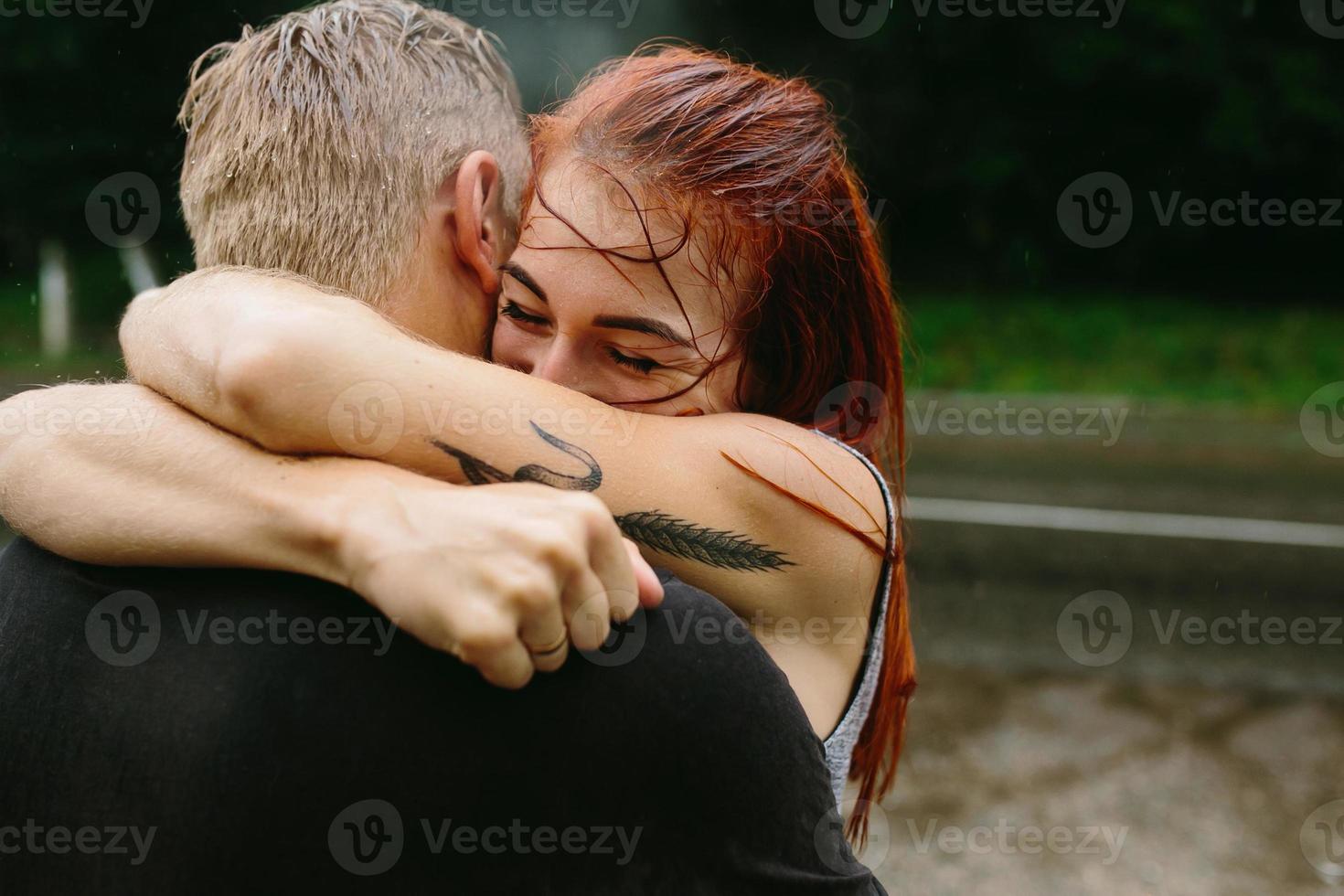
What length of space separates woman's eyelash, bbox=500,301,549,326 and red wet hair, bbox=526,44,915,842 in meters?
0.17

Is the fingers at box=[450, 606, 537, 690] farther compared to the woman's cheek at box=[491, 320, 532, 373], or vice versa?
the woman's cheek at box=[491, 320, 532, 373]

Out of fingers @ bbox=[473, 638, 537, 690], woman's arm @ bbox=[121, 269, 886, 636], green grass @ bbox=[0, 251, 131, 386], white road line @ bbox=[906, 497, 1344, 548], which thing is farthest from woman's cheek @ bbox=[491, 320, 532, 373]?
green grass @ bbox=[0, 251, 131, 386]

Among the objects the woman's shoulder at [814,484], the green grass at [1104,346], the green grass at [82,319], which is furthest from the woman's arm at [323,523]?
the green grass at [1104,346]

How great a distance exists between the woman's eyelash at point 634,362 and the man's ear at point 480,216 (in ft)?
0.87

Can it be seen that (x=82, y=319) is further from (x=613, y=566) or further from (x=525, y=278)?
(x=613, y=566)

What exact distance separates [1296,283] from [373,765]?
17.0 meters

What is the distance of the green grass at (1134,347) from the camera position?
1291 cm

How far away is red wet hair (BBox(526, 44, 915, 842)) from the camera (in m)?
1.90

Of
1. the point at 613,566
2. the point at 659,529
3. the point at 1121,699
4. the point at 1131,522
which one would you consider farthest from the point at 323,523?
the point at 1131,522

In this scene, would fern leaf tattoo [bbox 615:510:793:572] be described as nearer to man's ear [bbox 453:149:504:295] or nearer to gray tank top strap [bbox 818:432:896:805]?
gray tank top strap [bbox 818:432:896:805]

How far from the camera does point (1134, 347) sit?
45.4 ft

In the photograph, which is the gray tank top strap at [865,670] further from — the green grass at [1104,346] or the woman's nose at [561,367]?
the green grass at [1104,346]

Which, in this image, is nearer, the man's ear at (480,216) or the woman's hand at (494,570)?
the woman's hand at (494,570)

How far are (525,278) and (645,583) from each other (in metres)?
0.76
